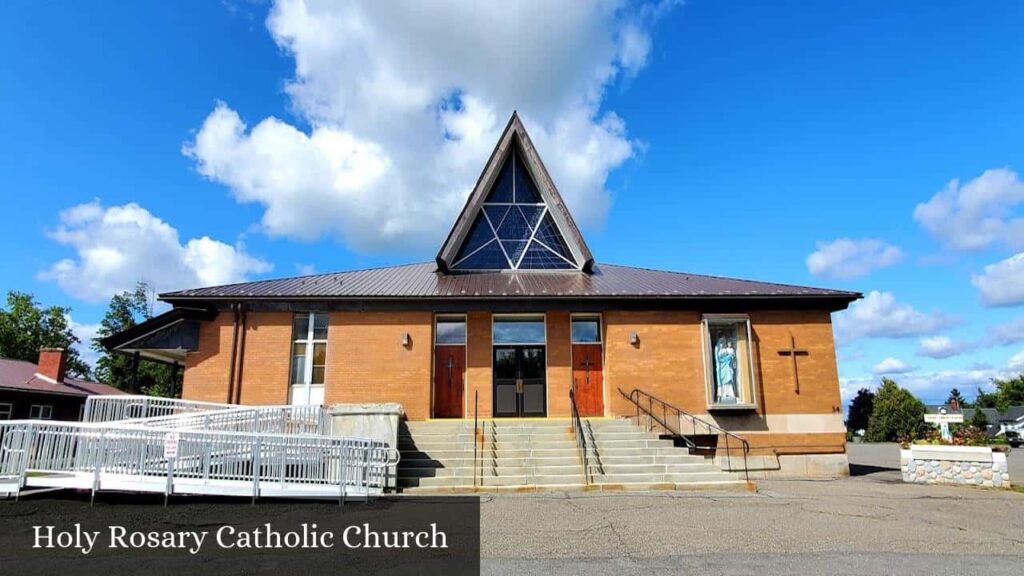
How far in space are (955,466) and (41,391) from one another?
3283 cm

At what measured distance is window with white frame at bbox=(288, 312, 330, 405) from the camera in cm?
1575

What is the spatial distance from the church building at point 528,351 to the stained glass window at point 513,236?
2.20 m

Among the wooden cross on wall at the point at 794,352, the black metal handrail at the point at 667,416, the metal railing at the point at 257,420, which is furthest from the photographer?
the wooden cross on wall at the point at 794,352

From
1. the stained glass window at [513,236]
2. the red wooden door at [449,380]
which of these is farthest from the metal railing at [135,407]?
the stained glass window at [513,236]

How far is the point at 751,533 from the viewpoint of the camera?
24.6 feet

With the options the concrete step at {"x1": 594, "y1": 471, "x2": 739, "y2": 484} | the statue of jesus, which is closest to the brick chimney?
the concrete step at {"x1": 594, "y1": 471, "x2": 739, "y2": 484}

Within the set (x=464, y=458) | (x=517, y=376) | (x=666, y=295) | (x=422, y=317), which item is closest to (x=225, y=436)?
(x=464, y=458)

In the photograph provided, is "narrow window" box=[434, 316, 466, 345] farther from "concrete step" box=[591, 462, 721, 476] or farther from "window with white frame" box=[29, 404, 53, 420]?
"window with white frame" box=[29, 404, 53, 420]

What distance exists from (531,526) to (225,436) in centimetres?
536

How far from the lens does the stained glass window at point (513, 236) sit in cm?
1928

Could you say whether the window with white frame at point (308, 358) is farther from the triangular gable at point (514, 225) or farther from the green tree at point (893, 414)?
the green tree at point (893, 414)

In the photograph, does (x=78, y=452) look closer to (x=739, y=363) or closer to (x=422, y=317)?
(x=422, y=317)

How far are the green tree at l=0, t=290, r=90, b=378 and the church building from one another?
129ft

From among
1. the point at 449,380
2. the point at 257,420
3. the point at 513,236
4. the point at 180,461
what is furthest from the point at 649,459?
the point at 513,236
